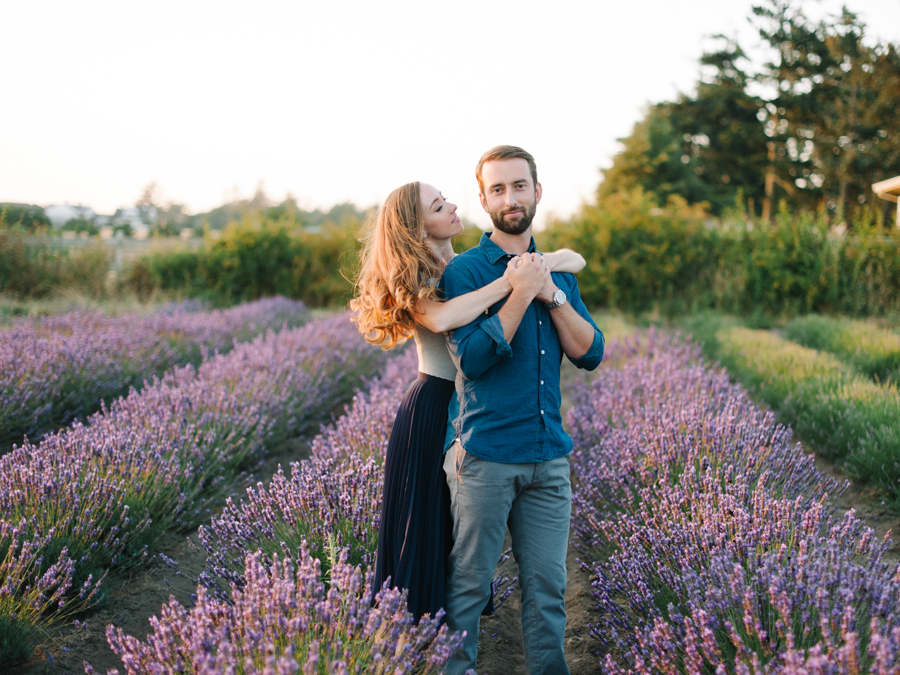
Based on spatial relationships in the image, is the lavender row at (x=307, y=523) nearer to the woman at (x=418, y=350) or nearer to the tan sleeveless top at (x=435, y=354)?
the woman at (x=418, y=350)

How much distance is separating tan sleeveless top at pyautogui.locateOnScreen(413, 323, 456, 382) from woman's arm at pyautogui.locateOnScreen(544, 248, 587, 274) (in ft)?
1.44

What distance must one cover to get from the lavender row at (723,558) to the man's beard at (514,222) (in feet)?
3.67

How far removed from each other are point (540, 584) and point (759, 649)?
590 millimetres

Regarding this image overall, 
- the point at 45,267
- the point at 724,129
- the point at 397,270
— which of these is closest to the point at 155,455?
the point at 397,270

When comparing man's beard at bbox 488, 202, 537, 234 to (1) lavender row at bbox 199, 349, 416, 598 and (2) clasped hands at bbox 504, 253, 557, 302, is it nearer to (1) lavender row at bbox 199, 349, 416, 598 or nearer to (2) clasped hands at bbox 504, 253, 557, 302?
(2) clasped hands at bbox 504, 253, 557, 302

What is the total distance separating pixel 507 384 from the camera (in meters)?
1.81

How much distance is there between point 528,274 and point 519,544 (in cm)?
84

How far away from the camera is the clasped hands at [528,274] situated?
67.7 inches

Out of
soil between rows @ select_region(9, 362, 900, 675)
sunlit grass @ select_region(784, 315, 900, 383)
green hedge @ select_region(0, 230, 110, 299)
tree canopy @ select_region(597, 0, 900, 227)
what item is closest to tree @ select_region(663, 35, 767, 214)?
tree canopy @ select_region(597, 0, 900, 227)

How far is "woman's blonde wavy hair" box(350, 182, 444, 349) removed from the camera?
1865mm

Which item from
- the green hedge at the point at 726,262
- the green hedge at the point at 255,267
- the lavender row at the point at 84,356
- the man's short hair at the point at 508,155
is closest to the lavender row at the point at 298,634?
the man's short hair at the point at 508,155

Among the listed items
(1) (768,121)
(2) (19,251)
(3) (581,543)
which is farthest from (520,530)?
(1) (768,121)

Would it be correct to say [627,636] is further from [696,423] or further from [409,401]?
[696,423]

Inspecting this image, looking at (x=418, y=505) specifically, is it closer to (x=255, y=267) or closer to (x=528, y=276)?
(x=528, y=276)
